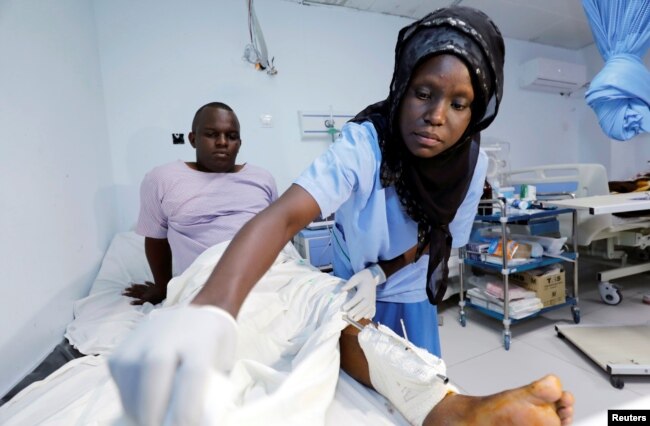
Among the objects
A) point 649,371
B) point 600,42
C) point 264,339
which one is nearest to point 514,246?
point 649,371

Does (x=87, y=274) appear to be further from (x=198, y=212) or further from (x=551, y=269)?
(x=551, y=269)

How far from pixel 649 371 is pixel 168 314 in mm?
1899

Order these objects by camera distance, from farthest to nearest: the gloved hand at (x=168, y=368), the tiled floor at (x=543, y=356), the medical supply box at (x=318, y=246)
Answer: the medical supply box at (x=318, y=246) < the tiled floor at (x=543, y=356) < the gloved hand at (x=168, y=368)

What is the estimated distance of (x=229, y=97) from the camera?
2117 mm

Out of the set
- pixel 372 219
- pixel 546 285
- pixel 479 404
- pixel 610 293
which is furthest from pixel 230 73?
pixel 610 293

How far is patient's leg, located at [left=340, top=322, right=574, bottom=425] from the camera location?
1.75 ft

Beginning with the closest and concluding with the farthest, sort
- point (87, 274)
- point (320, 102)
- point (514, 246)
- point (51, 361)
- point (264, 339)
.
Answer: point (264, 339) → point (51, 361) → point (87, 274) → point (514, 246) → point (320, 102)

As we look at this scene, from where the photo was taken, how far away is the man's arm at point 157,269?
52.9 inches

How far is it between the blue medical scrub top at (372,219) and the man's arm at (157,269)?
0.81 metres

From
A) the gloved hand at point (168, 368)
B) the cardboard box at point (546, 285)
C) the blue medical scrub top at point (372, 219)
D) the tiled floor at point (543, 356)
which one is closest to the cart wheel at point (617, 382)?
the tiled floor at point (543, 356)

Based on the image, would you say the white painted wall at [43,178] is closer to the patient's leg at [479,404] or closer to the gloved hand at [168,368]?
the gloved hand at [168,368]

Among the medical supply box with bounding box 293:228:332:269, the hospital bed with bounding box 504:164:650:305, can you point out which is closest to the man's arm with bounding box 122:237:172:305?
the medical supply box with bounding box 293:228:332:269

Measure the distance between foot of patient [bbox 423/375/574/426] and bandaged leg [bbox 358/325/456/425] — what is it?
1.2 inches

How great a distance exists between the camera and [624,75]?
139cm
